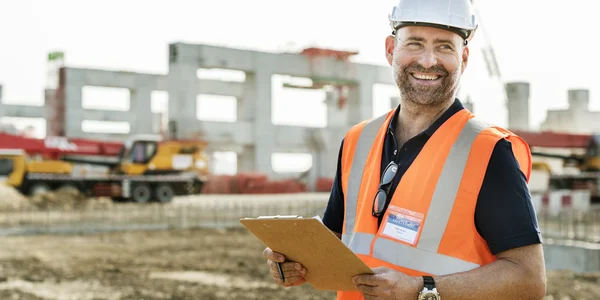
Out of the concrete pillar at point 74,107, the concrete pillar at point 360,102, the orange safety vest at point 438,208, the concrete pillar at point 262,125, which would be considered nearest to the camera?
the orange safety vest at point 438,208

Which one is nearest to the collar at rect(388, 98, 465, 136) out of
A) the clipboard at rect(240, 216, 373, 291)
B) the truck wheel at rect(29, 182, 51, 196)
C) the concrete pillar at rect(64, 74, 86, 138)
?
the clipboard at rect(240, 216, 373, 291)

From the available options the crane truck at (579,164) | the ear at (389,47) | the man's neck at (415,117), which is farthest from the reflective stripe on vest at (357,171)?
the crane truck at (579,164)

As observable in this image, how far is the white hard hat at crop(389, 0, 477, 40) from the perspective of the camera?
1932mm

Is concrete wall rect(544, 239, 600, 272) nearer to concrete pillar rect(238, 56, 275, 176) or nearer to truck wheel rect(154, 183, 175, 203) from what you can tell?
truck wheel rect(154, 183, 175, 203)

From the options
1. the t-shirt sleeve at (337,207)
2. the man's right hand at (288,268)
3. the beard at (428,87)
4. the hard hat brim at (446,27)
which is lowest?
the man's right hand at (288,268)

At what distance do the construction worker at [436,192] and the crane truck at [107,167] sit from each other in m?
19.5

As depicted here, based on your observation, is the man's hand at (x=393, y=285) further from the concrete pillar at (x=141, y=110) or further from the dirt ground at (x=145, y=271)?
the concrete pillar at (x=141, y=110)

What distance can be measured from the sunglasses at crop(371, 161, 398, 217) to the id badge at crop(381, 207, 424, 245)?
5 centimetres

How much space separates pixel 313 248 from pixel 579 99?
4452 cm

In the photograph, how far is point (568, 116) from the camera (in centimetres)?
4284

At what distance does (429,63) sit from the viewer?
1924mm

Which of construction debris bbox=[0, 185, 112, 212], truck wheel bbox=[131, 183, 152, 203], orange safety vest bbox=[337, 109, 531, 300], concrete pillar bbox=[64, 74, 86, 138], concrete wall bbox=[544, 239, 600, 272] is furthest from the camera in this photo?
concrete pillar bbox=[64, 74, 86, 138]

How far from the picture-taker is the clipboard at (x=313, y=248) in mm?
1670

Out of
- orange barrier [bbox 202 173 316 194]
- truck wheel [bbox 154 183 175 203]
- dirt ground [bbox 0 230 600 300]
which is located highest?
dirt ground [bbox 0 230 600 300]
